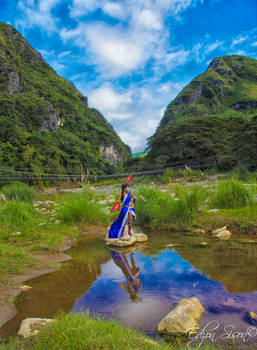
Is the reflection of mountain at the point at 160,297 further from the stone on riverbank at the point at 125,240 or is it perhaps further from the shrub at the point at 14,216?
the shrub at the point at 14,216

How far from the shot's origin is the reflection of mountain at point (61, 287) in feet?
8.21

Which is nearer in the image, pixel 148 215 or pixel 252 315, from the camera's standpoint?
pixel 252 315

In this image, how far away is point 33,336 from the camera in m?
1.82

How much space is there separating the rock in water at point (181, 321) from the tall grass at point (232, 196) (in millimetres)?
5068

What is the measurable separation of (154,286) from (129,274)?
2.00 ft

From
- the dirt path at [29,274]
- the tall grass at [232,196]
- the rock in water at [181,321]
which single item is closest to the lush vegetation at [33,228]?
the dirt path at [29,274]

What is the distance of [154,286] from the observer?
10.2 feet

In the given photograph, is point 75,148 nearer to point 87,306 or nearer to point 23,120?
point 23,120

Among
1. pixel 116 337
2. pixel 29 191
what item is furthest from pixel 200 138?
pixel 116 337

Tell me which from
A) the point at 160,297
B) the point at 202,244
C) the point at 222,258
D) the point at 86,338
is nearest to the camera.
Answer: the point at 86,338

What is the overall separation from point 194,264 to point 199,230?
7.16 ft

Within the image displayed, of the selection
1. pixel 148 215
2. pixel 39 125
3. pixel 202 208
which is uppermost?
pixel 39 125

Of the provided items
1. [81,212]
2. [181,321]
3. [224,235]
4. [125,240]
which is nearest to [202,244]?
[224,235]

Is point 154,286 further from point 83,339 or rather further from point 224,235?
point 224,235
